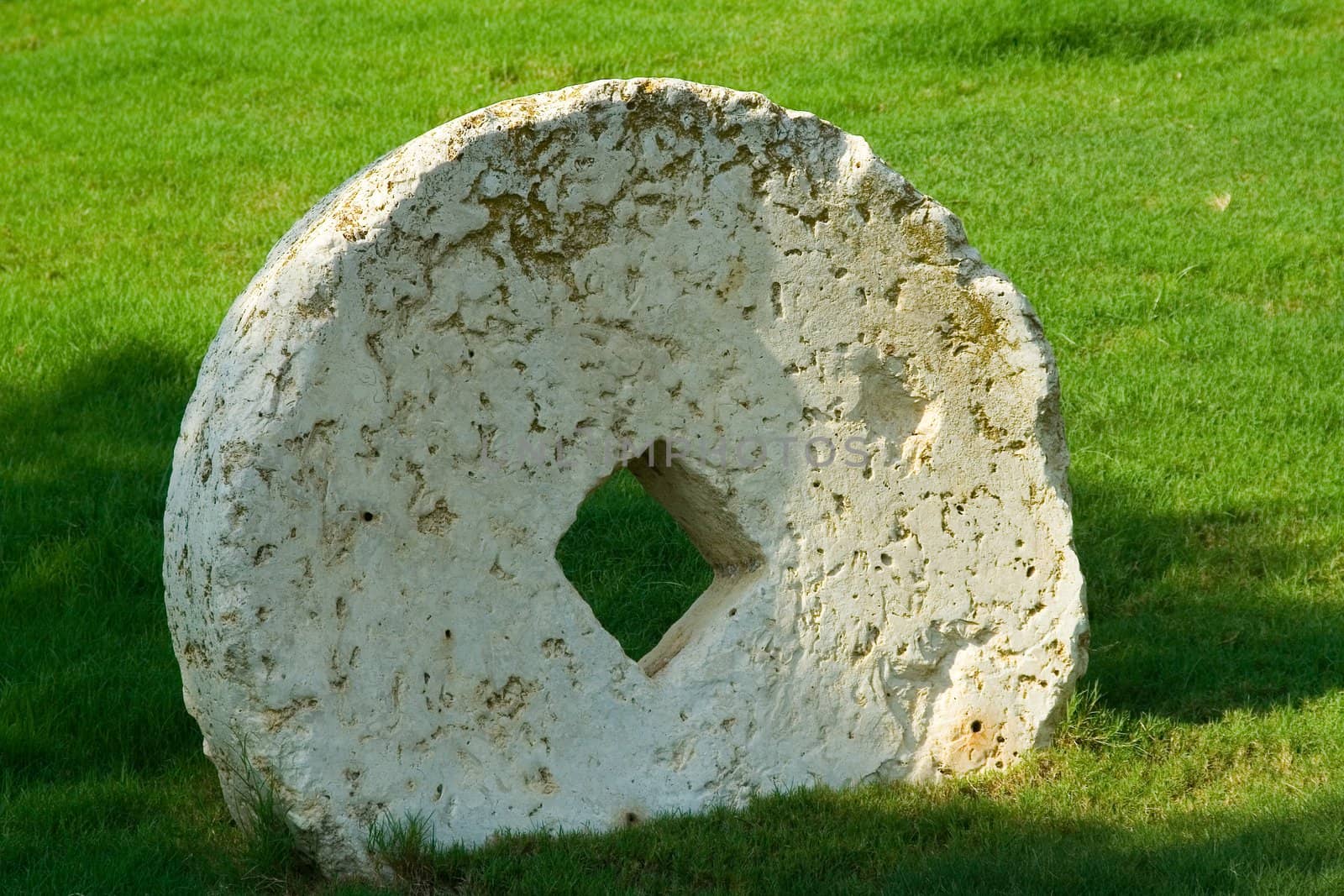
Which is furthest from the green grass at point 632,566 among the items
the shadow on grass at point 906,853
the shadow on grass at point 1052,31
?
the shadow on grass at point 1052,31

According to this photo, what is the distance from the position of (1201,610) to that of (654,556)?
2.08 metres

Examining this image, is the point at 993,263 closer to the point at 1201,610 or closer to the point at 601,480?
the point at 1201,610

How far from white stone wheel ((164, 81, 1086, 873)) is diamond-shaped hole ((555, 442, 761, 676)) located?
0.03 m

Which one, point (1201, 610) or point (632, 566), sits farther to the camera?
point (632, 566)

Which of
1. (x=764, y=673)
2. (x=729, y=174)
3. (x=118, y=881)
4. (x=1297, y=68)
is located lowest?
(x=118, y=881)

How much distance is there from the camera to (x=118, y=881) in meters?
3.81

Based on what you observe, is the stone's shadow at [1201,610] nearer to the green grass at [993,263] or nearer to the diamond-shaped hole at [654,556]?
the green grass at [993,263]

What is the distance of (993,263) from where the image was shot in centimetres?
819

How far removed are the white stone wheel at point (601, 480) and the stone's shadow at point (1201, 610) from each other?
0.76m

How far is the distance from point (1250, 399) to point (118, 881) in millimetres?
5389

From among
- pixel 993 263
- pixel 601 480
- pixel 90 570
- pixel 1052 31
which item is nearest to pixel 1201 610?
pixel 601 480

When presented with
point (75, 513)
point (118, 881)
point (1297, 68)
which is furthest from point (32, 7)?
point (118, 881)

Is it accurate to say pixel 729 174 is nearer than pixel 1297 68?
Yes

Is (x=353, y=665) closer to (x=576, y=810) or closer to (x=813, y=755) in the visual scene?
(x=576, y=810)
